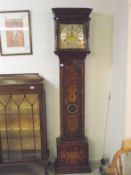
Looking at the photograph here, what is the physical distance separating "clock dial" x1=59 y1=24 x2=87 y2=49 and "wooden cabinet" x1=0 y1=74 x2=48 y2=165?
1.59 feet

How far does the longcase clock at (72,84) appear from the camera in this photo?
2566 millimetres

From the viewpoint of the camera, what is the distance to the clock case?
2480 mm

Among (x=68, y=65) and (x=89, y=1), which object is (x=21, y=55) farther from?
(x=89, y=1)

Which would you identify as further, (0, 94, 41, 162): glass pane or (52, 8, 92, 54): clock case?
(0, 94, 41, 162): glass pane

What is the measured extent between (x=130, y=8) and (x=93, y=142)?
1715 millimetres

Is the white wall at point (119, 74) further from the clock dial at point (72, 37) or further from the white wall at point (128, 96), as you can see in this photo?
the clock dial at point (72, 37)

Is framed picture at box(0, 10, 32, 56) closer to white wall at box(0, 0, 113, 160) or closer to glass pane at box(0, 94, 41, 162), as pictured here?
white wall at box(0, 0, 113, 160)

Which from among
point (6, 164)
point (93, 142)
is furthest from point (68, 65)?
point (6, 164)

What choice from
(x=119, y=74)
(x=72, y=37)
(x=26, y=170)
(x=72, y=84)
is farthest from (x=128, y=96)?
(x=26, y=170)

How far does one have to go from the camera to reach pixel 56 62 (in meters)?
2.81

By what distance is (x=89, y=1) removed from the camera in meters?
2.67

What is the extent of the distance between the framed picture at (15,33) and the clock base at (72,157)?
120 centimetres

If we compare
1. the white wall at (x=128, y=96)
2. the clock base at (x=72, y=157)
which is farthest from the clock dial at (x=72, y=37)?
the clock base at (x=72, y=157)

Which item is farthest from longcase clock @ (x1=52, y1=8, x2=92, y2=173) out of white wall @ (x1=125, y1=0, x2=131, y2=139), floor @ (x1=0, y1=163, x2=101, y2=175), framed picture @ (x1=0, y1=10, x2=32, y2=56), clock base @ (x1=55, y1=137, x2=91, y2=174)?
white wall @ (x1=125, y1=0, x2=131, y2=139)
